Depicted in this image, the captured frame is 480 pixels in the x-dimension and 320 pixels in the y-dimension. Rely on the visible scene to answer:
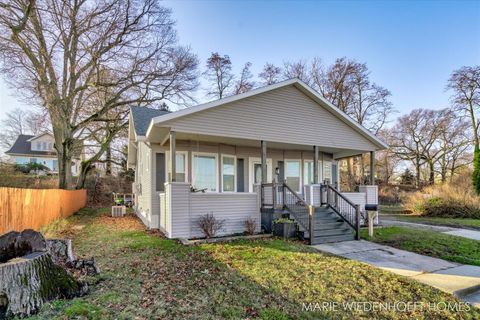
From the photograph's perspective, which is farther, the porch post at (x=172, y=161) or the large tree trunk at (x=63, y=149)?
the large tree trunk at (x=63, y=149)

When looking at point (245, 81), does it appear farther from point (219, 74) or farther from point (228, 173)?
point (228, 173)

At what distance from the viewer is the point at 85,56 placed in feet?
63.0

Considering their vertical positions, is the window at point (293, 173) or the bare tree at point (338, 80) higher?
the bare tree at point (338, 80)

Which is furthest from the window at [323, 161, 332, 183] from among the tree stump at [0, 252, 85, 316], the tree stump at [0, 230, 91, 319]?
the tree stump at [0, 252, 85, 316]

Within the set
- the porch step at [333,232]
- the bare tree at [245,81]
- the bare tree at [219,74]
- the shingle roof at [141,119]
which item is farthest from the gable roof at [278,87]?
the bare tree at [219,74]

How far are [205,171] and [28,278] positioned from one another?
26.4ft

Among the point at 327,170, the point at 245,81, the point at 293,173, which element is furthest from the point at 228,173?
the point at 245,81

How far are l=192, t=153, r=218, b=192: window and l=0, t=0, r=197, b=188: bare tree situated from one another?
36.9ft

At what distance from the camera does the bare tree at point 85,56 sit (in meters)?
16.3

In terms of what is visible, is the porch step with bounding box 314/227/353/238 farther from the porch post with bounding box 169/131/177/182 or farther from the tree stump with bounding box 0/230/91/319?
the tree stump with bounding box 0/230/91/319

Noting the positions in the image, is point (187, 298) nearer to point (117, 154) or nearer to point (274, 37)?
point (274, 37)

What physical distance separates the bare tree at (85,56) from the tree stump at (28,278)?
1422cm

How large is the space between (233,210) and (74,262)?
535 cm

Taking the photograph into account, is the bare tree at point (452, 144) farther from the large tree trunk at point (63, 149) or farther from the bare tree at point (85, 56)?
the large tree trunk at point (63, 149)
